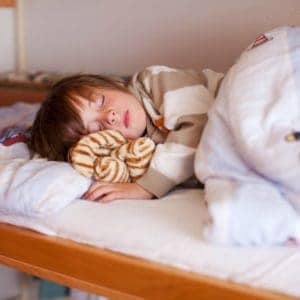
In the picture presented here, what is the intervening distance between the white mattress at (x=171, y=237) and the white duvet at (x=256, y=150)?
26mm

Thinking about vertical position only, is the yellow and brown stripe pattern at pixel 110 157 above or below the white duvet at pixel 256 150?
below

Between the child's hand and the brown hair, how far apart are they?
0.14 m

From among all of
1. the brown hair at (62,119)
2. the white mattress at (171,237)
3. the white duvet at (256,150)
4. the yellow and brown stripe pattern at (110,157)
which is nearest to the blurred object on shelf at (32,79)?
the brown hair at (62,119)

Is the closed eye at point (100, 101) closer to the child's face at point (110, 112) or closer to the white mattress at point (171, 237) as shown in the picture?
the child's face at point (110, 112)

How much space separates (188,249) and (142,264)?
0.25 feet

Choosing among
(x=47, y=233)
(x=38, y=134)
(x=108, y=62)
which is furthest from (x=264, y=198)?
(x=108, y=62)

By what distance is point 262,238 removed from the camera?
2.54 feet

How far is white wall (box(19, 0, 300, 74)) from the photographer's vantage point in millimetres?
1511

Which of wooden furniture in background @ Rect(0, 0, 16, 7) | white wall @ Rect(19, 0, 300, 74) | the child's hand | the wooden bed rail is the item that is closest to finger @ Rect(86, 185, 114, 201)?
the child's hand

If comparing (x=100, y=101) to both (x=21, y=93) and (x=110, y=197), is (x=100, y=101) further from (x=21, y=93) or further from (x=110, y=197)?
(x=21, y=93)

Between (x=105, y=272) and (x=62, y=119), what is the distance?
14.0 inches

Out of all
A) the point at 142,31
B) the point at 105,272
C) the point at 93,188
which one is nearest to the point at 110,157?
the point at 93,188

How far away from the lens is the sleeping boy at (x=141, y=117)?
1.02 metres

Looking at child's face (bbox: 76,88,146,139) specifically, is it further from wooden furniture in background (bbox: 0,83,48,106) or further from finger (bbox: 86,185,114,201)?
wooden furniture in background (bbox: 0,83,48,106)
